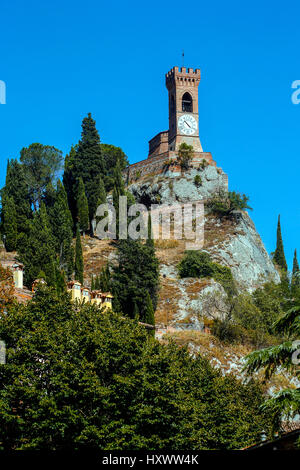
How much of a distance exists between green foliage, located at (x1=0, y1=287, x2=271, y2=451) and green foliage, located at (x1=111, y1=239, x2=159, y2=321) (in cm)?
2158

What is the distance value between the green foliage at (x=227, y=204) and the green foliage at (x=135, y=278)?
18.4 meters

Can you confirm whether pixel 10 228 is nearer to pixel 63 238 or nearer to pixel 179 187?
pixel 63 238

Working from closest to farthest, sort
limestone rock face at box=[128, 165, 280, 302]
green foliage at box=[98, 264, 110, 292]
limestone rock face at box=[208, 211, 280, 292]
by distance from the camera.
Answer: green foliage at box=[98, 264, 110, 292] < limestone rock face at box=[208, 211, 280, 292] < limestone rock face at box=[128, 165, 280, 302]

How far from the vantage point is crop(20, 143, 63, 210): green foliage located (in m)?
64.2

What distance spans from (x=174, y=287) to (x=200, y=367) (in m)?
23.7

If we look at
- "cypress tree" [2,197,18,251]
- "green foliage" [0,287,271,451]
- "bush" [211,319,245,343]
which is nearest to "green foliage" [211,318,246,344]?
"bush" [211,319,245,343]

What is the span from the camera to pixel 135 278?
48281mm

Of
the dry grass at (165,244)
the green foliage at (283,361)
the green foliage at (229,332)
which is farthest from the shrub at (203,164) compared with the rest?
the green foliage at (283,361)

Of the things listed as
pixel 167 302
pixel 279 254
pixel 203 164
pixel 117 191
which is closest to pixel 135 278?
pixel 167 302

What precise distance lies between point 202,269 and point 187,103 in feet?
96.2

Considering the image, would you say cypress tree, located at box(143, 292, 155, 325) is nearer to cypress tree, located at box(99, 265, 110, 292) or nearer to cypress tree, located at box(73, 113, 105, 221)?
cypress tree, located at box(99, 265, 110, 292)

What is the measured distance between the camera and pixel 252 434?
2652cm
